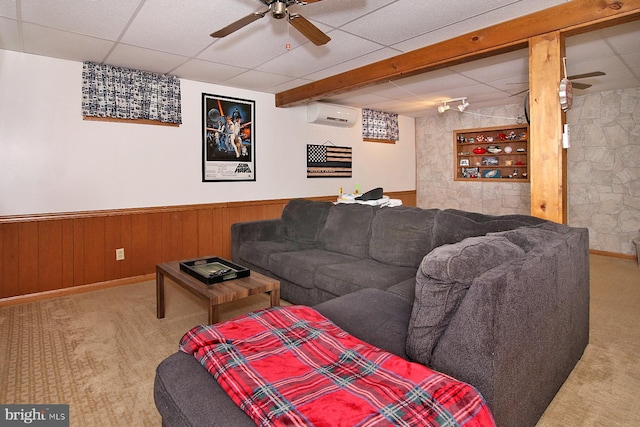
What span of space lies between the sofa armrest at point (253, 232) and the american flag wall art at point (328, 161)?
1.56 m

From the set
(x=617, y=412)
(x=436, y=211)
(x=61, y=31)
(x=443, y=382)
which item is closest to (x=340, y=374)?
(x=443, y=382)

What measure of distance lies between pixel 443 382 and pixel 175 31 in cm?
298

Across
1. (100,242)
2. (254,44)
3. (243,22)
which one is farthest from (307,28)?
(100,242)

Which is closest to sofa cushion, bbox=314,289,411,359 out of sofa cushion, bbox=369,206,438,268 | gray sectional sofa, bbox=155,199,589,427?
gray sectional sofa, bbox=155,199,589,427

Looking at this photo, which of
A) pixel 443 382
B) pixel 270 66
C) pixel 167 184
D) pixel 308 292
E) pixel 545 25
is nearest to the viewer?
pixel 443 382

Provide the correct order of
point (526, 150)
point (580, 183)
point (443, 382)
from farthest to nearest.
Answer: point (526, 150), point (580, 183), point (443, 382)

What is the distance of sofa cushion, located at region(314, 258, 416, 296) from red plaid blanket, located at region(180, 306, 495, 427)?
105 cm

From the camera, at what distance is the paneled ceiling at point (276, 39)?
2508mm

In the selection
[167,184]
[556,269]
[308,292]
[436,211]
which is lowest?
[308,292]

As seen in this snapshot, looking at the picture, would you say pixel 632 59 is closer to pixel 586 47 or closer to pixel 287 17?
pixel 586 47

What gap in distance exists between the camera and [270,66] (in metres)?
3.78

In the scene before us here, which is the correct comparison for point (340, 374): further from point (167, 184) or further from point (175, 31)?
point (167, 184)

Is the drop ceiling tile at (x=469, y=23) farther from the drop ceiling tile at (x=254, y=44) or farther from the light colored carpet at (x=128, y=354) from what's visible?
the light colored carpet at (x=128, y=354)

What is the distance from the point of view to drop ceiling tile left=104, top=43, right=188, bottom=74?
3291 millimetres
